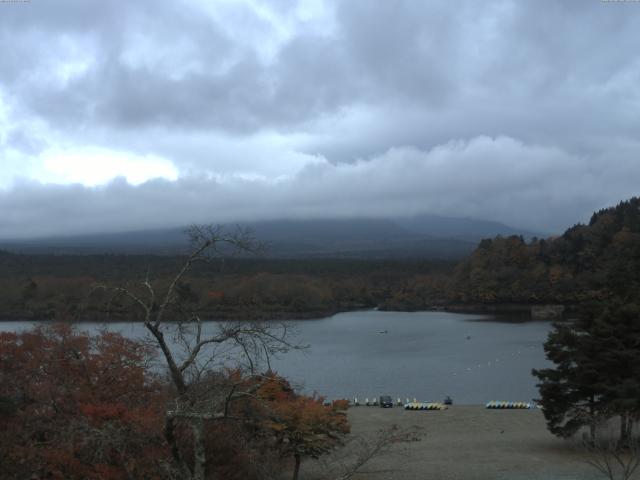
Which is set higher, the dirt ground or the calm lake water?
the dirt ground

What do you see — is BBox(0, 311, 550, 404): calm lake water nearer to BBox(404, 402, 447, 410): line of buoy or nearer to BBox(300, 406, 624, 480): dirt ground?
BBox(404, 402, 447, 410): line of buoy

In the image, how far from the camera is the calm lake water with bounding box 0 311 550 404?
30969mm

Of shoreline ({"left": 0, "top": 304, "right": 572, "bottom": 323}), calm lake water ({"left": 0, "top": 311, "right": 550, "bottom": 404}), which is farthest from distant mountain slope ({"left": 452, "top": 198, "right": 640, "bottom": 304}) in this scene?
calm lake water ({"left": 0, "top": 311, "right": 550, "bottom": 404})

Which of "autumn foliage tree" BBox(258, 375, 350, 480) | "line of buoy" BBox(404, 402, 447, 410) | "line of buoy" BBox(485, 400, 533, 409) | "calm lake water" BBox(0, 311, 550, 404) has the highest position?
"autumn foliage tree" BBox(258, 375, 350, 480)

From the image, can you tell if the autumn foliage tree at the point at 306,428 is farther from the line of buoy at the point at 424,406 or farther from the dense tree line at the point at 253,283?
the dense tree line at the point at 253,283

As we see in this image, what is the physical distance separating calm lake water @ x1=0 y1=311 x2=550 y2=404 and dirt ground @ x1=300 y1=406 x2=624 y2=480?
4384 mm

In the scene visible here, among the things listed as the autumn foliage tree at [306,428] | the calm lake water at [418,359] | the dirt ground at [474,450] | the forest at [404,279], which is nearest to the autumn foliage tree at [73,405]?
the autumn foliage tree at [306,428]

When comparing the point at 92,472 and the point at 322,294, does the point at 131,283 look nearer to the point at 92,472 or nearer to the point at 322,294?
the point at 92,472

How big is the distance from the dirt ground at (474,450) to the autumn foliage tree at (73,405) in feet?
17.5

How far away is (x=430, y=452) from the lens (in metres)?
17.2

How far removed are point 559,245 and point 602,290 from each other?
61.6 ft

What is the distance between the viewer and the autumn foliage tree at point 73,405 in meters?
8.70

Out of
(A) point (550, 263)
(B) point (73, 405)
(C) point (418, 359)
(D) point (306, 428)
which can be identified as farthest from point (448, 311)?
(B) point (73, 405)

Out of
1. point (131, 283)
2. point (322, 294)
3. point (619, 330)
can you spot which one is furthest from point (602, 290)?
point (131, 283)
